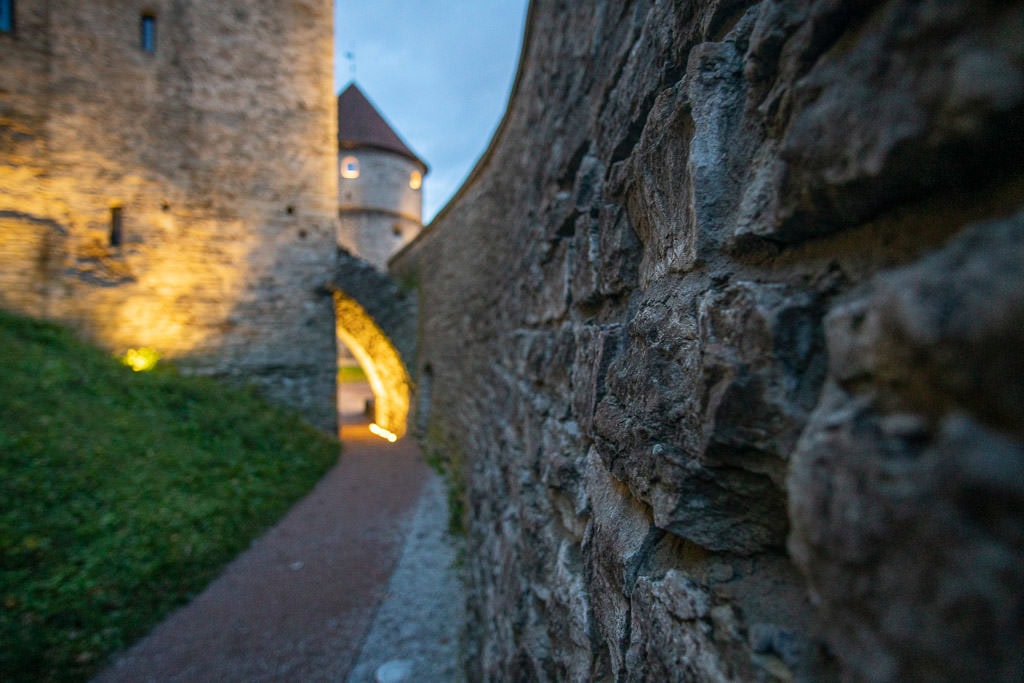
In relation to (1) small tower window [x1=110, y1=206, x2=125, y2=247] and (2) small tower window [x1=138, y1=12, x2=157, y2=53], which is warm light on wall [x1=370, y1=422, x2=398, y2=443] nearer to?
(1) small tower window [x1=110, y1=206, x2=125, y2=247]

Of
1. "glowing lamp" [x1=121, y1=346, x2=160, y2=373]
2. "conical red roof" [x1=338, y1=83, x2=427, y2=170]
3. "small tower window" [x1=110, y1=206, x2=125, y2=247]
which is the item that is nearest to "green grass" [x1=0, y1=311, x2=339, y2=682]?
"glowing lamp" [x1=121, y1=346, x2=160, y2=373]

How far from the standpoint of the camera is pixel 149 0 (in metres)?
7.95

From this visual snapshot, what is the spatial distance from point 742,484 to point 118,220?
9.84 m

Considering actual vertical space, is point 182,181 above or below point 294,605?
above

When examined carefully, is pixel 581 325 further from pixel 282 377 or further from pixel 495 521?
pixel 282 377

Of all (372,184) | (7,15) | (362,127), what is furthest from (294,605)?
(362,127)

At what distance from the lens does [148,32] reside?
316 inches

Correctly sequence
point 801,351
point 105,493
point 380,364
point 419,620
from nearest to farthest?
point 801,351, point 419,620, point 105,493, point 380,364

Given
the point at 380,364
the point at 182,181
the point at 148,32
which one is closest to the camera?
the point at 148,32

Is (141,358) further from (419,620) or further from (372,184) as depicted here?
(372,184)

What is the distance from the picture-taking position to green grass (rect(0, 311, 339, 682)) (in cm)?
325

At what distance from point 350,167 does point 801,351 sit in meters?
22.1

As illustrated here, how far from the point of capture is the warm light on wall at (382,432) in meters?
10.5

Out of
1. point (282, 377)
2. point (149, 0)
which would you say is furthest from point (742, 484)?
point (149, 0)
